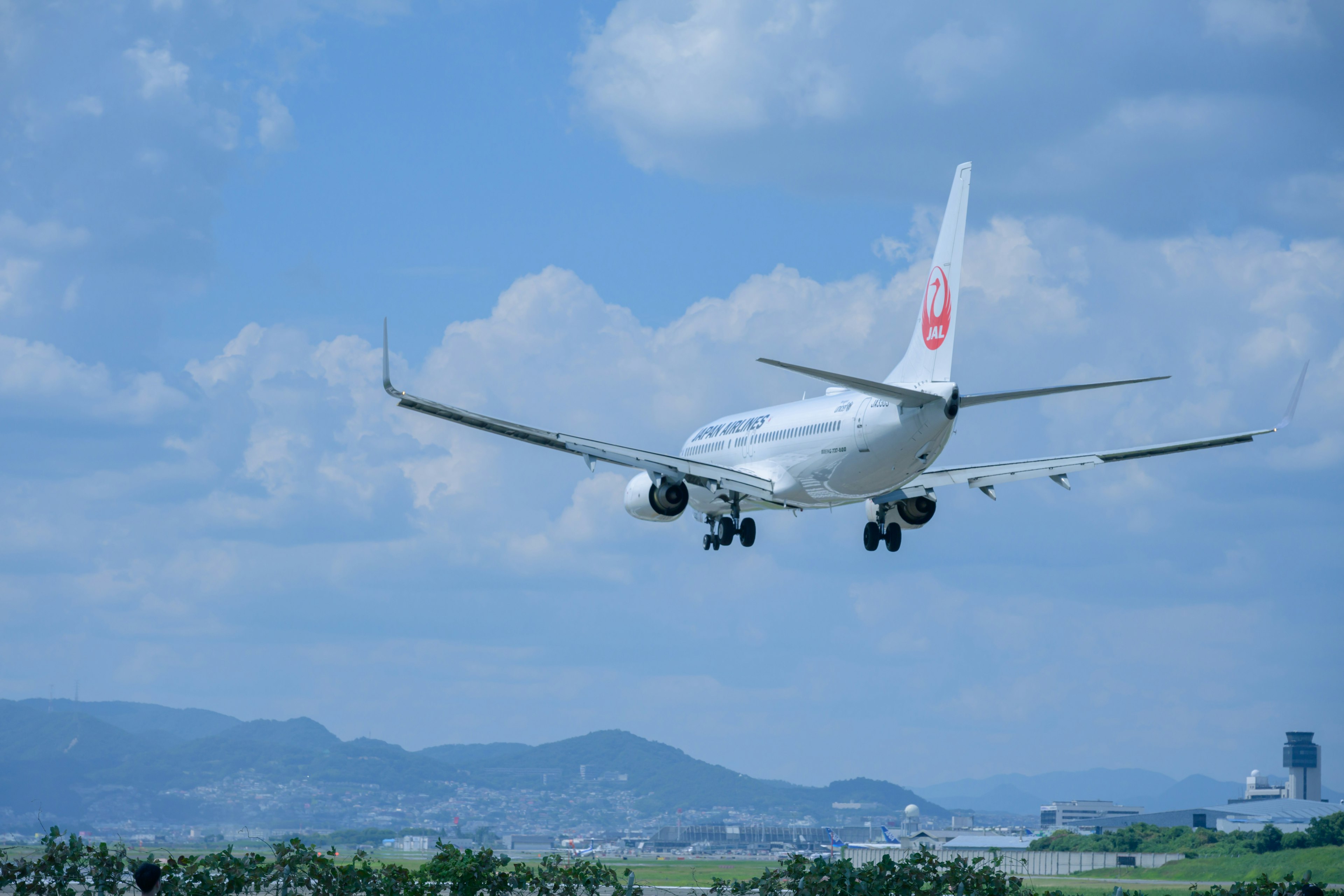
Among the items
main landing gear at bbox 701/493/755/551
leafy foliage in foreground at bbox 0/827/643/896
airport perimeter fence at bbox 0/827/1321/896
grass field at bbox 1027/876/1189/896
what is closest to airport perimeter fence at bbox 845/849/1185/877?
grass field at bbox 1027/876/1189/896

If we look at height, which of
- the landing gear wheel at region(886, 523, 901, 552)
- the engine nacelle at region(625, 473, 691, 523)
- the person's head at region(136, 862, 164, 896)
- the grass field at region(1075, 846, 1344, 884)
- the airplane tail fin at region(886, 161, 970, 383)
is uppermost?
the airplane tail fin at region(886, 161, 970, 383)

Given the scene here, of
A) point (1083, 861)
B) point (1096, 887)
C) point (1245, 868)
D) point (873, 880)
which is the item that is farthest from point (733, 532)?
point (1083, 861)

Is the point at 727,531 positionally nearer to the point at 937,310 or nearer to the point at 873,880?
the point at 937,310

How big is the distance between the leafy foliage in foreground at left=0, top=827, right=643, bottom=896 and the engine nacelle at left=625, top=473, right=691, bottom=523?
25.6 m

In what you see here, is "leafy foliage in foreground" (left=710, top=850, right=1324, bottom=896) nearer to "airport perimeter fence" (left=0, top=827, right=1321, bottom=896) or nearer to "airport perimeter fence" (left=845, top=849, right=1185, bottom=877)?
"airport perimeter fence" (left=0, top=827, right=1321, bottom=896)

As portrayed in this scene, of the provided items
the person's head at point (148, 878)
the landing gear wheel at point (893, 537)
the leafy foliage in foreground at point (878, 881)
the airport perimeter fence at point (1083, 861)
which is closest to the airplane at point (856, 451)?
the landing gear wheel at point (893, 537)

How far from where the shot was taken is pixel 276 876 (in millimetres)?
27906

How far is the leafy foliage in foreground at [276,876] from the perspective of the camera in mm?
28000

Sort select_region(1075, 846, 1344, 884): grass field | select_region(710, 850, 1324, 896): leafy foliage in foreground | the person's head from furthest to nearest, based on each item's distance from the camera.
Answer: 1. select_region(1075, 846, 1344, 884): grass field
2. select_region(710, 850, 1324, 896): leafy foliage in foreground
3. the person's head

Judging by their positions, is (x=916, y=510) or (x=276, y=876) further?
(x=916, y=510)

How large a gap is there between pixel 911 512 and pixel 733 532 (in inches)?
272

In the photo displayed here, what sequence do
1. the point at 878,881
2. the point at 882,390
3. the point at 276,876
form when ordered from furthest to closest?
the point at 882,390 → the point at 878,881 → the point at 276,876

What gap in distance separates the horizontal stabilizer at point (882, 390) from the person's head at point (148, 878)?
2367cm

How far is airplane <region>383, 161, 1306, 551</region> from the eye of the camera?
44625mm
